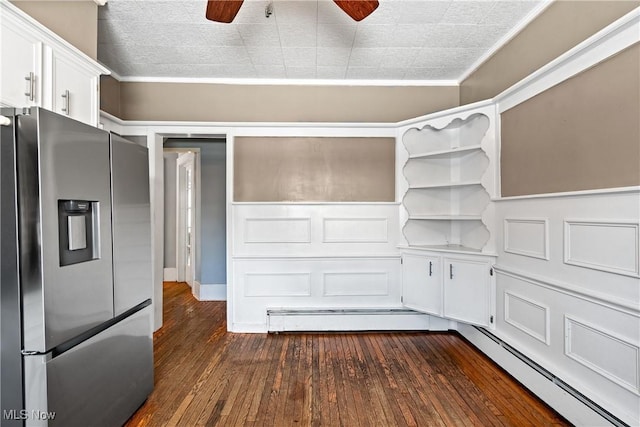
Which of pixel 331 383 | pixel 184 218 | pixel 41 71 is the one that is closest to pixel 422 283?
pixel 331 383

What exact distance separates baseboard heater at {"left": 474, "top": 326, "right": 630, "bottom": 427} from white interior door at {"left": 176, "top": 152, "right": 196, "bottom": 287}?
448cm

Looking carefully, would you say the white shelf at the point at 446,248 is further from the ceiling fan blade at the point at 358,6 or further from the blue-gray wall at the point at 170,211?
the blue-gray wall at the point at 170,211

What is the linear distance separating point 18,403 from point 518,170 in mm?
3172

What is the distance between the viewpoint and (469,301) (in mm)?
2832

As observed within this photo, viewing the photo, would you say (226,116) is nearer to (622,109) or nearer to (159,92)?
(159,92)

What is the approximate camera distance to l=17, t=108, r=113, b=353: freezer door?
134 centimetres

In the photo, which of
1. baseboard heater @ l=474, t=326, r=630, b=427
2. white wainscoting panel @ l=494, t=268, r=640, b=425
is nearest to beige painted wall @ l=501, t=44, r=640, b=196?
white wainscoting panel @ l=494, t=268, r=640, b=425

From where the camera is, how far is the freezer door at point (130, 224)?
180 cm

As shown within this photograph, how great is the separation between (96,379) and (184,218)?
4.21 metres

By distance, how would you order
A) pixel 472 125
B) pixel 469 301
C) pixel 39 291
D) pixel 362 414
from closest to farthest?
1. pixel 39 291
2. pixel 362 414
3. pixel 469 301
4. pixel 472 125

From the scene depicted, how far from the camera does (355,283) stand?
3402 millimetres

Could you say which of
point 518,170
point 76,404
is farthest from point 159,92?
point 518,170

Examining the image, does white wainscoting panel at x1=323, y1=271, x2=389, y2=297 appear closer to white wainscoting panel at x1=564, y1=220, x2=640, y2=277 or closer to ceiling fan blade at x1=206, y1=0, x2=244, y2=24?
white wainscoting panel at x1=564, y1=220, x2=640, y2=277

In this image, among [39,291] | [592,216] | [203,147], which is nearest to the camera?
[39,291]
